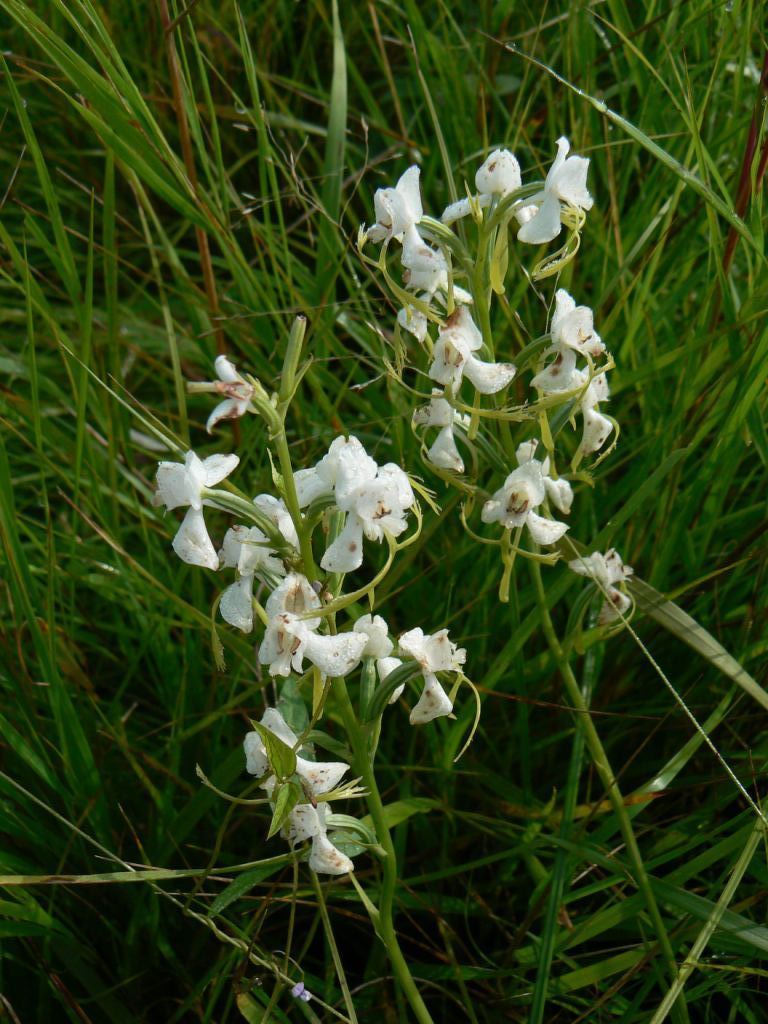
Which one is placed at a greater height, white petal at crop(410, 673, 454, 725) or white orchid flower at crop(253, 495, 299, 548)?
white orchid flower at crop(253, 495, 299, 548)

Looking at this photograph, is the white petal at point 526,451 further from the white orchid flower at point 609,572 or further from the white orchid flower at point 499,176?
the white orchid flower at point 499,176

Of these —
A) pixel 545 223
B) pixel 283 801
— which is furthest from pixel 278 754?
pixel 545 223

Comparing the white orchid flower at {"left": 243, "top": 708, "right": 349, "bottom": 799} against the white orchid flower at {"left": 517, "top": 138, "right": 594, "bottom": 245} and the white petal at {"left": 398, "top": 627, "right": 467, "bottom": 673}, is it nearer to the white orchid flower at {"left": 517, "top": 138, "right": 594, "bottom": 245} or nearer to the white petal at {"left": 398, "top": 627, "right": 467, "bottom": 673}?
the white petal at {"left": 398, "top": 627, "right": 467, "bottom": 673}

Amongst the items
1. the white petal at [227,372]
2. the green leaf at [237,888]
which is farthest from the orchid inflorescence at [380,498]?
the green leaf at [237,888]

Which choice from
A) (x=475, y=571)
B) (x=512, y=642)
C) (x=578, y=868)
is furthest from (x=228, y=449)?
(x=578, y=868)

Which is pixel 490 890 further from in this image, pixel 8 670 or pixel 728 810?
pixel 8 670

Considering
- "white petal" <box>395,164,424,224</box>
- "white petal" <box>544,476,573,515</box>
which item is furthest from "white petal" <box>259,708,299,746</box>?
"white petal" <box>395,164,424,224</box>

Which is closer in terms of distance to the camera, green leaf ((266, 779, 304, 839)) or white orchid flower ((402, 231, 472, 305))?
green leaf ((266, 779, 304, 839))

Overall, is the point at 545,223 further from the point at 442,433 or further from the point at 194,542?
the point at 194,542
